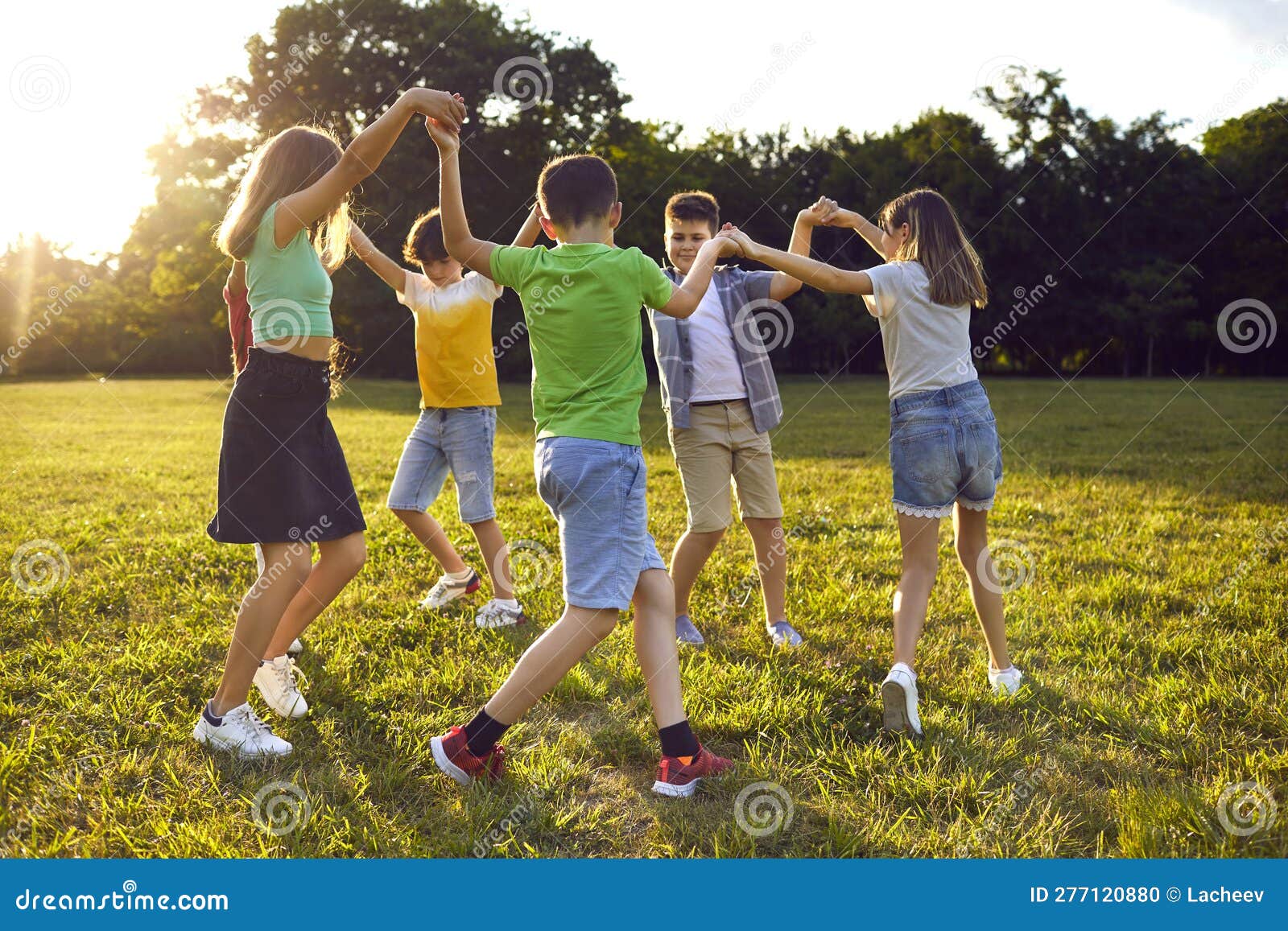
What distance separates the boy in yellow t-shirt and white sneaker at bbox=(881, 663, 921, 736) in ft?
6.35

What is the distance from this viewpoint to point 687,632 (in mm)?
4098

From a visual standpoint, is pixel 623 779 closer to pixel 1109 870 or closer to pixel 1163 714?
pixel 1109 870

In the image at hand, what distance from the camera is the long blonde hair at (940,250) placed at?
3.20m

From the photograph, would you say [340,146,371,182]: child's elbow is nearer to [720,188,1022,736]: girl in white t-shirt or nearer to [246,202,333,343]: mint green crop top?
[246,202,333,343]: mint green crop top

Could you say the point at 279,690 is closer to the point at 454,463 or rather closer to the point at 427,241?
the point at 454,463

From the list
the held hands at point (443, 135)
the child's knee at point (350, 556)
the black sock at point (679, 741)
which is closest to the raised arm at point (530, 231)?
the held hands at point (443, 135)

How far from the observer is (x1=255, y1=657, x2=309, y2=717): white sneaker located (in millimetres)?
3299

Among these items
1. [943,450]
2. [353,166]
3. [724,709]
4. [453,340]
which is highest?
[353,166]

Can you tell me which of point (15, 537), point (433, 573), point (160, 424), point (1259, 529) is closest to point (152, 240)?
point (160, 424)

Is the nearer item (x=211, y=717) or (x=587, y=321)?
(x=587, y=321)

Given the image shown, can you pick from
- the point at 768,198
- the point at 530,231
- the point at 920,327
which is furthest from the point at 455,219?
the point at 768,198

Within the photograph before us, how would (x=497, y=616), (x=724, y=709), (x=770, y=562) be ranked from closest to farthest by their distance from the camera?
(x=724, y=709) < (x=770, y=562) < (x=497, y=616)

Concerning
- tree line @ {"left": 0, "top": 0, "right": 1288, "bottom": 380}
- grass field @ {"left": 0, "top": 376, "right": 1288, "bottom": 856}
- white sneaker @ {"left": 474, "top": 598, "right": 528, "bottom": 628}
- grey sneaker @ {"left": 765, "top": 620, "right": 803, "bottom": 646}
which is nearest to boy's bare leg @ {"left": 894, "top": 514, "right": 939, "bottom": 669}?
grass field @ {"left": 0, "top": 376, "right": 1288, "bottom": 856}

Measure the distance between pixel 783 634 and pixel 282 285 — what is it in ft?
8.08
